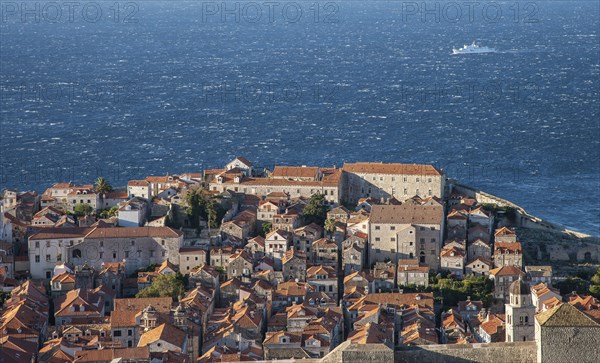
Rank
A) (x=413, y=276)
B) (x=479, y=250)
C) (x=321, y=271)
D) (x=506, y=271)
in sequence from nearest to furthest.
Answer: (x=321, y=271) < (x=413, y=276) < (x=506, y=271) < (x=479, y=250)

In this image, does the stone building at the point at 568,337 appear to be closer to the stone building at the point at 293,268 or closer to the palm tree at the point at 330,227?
the stone building at the point at 293,268

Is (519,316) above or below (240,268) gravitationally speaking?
above

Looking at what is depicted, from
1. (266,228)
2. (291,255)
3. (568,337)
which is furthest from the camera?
(266,228)

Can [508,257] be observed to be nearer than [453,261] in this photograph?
No

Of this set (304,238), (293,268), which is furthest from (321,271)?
(304,238)

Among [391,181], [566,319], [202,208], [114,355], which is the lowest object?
[114,355]

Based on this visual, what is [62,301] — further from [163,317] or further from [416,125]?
[416,125]

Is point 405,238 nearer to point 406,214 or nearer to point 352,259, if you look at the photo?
point 406,214

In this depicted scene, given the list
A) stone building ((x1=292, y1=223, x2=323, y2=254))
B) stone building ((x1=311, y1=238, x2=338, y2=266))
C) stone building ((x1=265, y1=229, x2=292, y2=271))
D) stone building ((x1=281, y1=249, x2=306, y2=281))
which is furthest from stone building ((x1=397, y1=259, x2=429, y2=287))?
stone building ((x1=265, y1=229, x2=292, y2=271))
